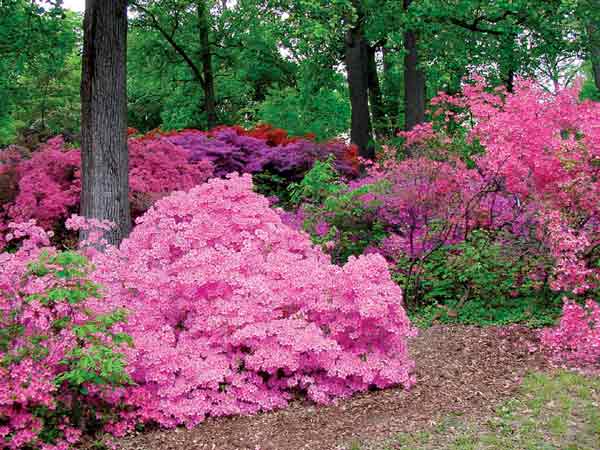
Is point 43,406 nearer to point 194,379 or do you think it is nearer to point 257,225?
point 194,379

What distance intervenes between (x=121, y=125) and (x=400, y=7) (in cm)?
640

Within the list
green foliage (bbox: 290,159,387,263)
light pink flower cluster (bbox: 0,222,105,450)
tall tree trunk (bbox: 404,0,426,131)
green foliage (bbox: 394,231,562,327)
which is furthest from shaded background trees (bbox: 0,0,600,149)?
light pink flower cluster (bbox: 0,222,105,450)

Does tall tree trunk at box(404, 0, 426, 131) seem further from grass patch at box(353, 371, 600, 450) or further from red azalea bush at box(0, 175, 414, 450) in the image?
grass patch at box(353, 371, 600, 450)

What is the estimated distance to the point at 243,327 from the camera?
4656 mm

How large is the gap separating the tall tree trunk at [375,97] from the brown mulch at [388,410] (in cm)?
1305

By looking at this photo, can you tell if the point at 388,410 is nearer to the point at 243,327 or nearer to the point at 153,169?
the point at 243,327

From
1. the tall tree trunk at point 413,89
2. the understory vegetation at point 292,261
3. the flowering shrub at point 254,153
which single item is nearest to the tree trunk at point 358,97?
the tall tree trunk at point 413,89

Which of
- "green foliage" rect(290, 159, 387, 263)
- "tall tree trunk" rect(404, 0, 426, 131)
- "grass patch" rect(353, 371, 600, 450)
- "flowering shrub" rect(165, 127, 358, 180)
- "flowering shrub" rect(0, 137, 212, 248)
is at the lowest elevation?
"grass patch" rect(353, 371, 600, 450)

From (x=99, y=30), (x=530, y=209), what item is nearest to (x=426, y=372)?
(x=530, y=209)

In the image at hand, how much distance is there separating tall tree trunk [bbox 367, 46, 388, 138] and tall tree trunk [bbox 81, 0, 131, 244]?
10997mm

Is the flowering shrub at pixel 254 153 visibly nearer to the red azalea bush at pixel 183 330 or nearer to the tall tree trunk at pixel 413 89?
the tall tree trunk at pixel 413 89

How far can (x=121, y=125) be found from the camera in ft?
24.0

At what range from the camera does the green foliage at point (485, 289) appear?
20.5ft

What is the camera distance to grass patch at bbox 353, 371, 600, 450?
3889 millimetres
